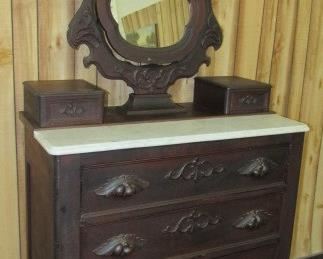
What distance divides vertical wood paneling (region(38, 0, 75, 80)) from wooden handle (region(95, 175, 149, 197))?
1.81ft

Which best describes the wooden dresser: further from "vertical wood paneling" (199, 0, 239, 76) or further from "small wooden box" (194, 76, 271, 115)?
"vertical wood paneling" (199, 0, 239, 76)

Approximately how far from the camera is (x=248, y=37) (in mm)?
2064

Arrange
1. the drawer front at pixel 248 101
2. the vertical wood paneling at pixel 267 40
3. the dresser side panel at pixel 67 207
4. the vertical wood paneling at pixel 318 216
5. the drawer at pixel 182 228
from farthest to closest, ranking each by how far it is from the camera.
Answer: the vertical wood paneling at pixel 318 216
the vertical wood paneling at pixel 267 40
the drawer front at pixel 248 101
the drawer at pixel 182 228
the dresser side panel at pixel 67 207

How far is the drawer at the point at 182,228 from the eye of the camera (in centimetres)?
140

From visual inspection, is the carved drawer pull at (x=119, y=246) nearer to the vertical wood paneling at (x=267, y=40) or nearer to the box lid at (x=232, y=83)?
the box lid at (x=232, y=83)

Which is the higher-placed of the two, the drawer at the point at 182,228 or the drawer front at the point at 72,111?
the drawer front at the point at 72,111

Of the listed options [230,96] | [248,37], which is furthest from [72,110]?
[248,37]

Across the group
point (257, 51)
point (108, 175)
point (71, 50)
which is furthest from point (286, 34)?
point (108, 175)

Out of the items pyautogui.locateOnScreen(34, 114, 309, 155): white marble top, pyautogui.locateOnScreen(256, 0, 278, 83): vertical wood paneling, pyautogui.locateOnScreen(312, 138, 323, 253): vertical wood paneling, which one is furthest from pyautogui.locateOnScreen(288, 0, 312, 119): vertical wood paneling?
pyautogui.locateOnScreen(34, 114, 309, 155): white marble top

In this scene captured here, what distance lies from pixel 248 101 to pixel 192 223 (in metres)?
0.53

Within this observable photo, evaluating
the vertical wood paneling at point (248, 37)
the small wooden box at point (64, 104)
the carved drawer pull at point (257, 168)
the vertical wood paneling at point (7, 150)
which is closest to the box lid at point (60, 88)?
the small wooden box at point (64, 104)

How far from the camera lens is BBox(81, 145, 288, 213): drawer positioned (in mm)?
1355

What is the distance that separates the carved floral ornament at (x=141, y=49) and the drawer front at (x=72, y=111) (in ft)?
0.70

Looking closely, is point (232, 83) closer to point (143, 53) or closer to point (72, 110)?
point (143, 53)
